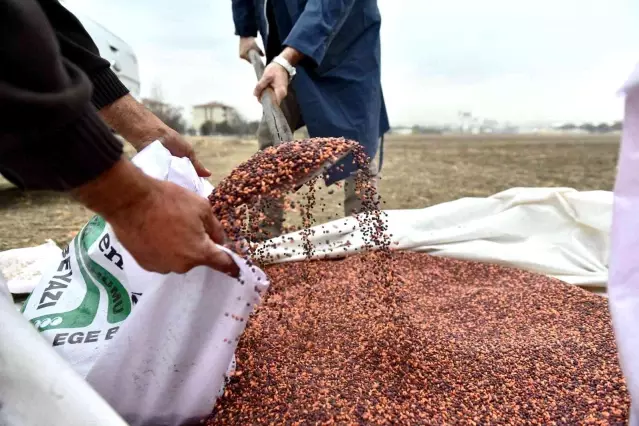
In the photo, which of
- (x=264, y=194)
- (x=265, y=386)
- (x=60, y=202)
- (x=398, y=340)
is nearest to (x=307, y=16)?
(x=264, y=194)

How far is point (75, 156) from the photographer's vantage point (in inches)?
28.9

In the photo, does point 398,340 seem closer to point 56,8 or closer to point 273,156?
point 273,156

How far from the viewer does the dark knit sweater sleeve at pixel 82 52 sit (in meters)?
1.17

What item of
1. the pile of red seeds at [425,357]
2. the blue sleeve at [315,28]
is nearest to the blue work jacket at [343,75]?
the blue sleeve at [315,28]

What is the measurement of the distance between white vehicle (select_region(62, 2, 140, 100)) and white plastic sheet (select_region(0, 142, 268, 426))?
10.1 ft

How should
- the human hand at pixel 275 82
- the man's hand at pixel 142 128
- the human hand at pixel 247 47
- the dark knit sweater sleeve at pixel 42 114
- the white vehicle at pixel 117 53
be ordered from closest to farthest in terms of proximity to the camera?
1. the dark knit sweater sleeve at pixel 42 114
2. the man's hand at pixel 142 128
3. the human hand at pixel 275 82
4. the human hand at pixel 247 47
5. the white vehicle at pixel 117 53

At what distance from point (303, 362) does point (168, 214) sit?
0.70 metres

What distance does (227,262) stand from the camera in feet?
2.97

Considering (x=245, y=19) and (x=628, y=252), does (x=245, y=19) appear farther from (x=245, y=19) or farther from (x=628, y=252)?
(x=628, y=252)

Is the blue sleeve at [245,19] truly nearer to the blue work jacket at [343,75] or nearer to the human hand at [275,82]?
the blue work jacket at [343,75]

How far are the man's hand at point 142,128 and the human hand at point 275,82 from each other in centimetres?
47

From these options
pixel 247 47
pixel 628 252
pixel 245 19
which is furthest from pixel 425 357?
pixel 245 19

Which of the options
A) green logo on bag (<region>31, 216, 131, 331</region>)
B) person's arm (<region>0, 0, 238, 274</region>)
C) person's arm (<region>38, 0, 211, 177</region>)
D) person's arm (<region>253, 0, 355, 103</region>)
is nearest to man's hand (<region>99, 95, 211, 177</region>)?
person's arm (<region>38, 0, 211, 177</region>)

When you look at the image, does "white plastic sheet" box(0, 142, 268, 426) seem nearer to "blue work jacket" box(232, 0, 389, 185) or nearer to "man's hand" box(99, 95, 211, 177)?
"man's hand" box(99, 95, 211, 177)
